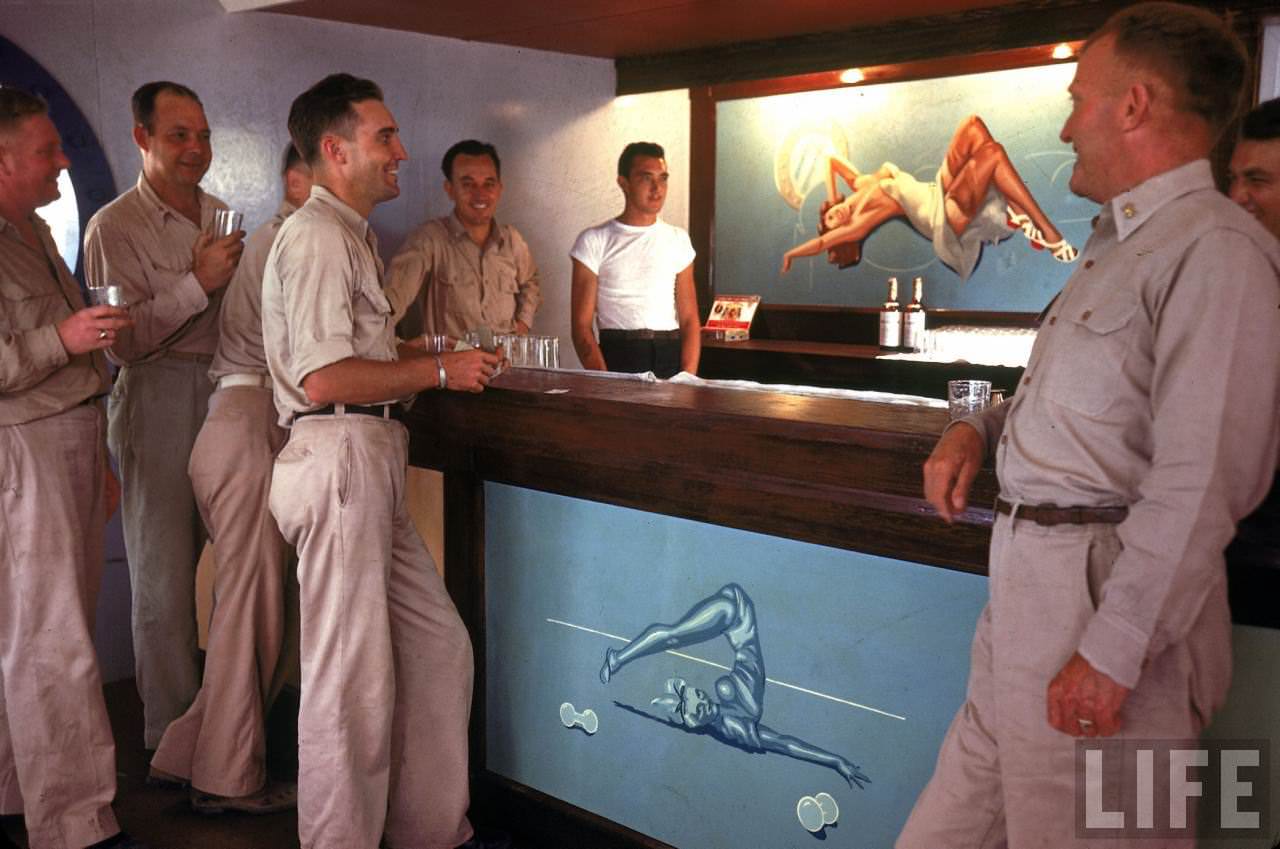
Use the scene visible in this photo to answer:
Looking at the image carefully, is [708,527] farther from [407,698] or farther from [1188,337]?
[1188,337]

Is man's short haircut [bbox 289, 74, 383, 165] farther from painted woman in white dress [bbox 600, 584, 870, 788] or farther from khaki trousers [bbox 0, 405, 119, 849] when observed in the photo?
painted woman in white dress [bbox 600, 584, 870, 788]

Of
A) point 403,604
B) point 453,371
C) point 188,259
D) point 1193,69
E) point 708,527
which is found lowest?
point 403,604

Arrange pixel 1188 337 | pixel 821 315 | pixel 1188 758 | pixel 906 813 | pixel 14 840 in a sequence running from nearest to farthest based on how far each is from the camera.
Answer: pixel 1188 337, pixel 1188 758, pixel 906 813, pixel 14 840, pixel 821 315

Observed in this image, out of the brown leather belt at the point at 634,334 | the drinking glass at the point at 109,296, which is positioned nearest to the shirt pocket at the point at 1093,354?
the drinking glass at the point at 109,296

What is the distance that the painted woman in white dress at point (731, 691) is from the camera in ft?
9.08

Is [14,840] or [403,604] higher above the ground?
[403,604]

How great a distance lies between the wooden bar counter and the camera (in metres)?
2.46

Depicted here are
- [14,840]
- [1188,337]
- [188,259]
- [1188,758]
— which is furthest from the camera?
[188,259]

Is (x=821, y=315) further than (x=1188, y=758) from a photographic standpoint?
Yes

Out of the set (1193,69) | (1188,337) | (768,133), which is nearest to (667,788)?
(1188,337)

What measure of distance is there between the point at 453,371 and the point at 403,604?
641 millimetres

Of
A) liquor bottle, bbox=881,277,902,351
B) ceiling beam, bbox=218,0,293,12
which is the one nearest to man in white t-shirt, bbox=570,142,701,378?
liquor bottle, bbox=881,277,902,351

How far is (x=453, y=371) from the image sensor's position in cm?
295

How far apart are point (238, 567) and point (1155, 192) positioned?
2.77 m
